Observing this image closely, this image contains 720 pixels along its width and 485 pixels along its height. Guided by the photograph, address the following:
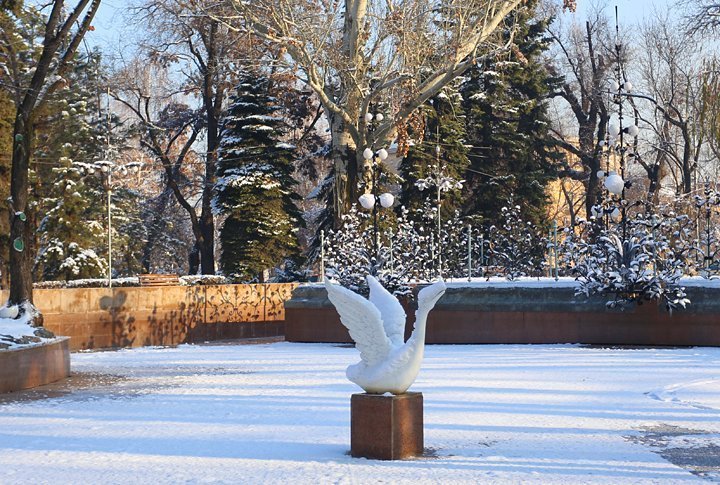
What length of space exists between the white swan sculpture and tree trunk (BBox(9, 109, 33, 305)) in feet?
35.6

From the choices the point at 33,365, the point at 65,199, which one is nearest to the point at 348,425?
the point at 33,365

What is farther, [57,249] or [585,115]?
[585,115]

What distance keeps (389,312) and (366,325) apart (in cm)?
49

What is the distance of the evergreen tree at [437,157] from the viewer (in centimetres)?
3919

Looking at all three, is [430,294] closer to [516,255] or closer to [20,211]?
[20,211]

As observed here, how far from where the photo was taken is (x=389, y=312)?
28.2ft

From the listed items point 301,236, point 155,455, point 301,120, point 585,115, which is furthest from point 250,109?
point 155,455

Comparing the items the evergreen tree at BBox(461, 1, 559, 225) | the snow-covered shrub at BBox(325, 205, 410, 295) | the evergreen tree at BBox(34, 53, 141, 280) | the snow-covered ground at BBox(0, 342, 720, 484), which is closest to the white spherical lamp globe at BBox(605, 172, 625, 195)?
the snow-covered ground at BBox(0, 342, 720, 484)

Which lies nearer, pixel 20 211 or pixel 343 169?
pixel 20 211

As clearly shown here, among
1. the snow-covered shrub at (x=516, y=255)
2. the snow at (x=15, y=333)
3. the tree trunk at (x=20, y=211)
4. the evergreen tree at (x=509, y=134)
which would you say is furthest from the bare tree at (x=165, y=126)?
the snow at (x=15, y=333)

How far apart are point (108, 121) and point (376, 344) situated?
115ft

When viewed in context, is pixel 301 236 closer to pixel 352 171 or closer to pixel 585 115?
pixel 585 115

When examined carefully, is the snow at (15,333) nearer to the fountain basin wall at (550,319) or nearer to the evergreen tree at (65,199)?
the fountain basin wall at (550,319)

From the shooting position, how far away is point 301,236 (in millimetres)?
60406
